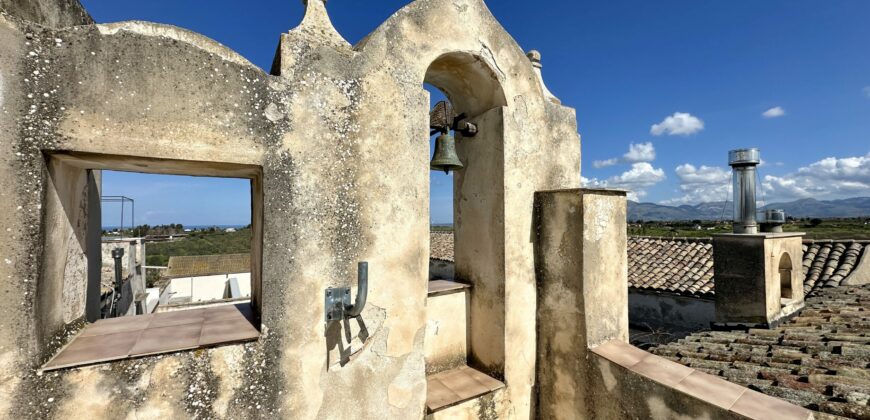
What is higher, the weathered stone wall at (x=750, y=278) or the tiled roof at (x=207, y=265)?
the weathered stone wall at (x=750, y=278)

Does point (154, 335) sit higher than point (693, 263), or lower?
higher

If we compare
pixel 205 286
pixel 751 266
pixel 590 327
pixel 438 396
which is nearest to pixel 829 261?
pixel 751 266

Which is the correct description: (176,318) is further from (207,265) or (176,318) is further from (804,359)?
(207,265)

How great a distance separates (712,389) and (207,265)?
2758 centimetres

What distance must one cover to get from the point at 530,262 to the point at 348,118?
1980mm

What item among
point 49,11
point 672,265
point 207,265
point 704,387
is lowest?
point 207,265

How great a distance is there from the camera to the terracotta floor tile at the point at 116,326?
221 centimetres

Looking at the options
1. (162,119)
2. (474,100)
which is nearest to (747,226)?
(474,100)

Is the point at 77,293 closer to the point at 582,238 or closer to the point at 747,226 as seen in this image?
the point at 582,238

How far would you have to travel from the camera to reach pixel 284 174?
220 cm

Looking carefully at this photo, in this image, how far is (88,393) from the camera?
1.80m

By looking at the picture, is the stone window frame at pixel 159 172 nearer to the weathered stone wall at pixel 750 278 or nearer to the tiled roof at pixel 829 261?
the weathered stone wall at pixel 750 278

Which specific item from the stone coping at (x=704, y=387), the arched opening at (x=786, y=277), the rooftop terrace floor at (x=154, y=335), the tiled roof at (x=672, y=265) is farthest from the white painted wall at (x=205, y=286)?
the arched opening at (x=786, y=277)

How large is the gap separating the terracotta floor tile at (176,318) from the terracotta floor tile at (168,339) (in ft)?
0.22
